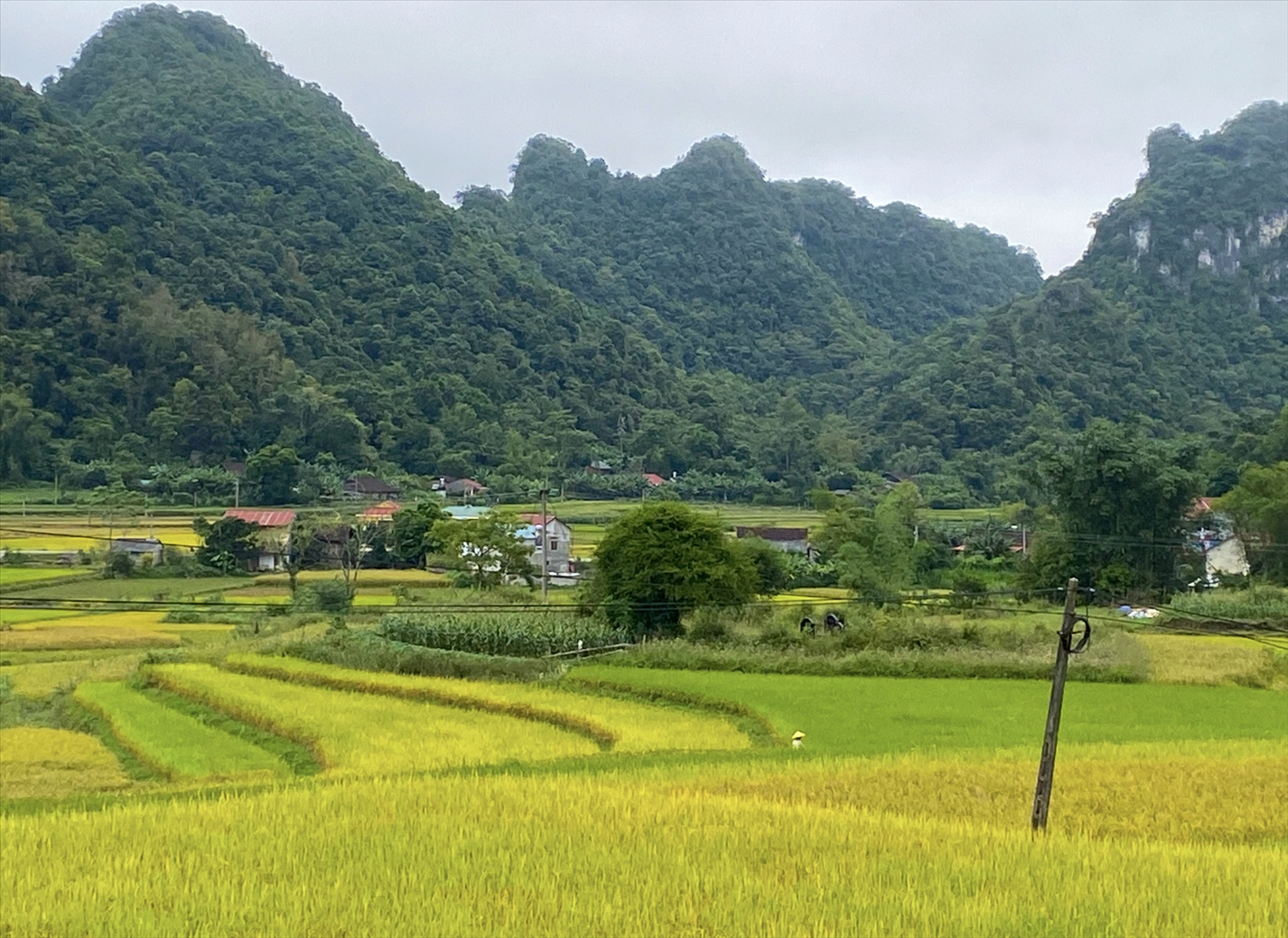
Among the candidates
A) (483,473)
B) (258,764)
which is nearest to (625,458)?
(483,473)

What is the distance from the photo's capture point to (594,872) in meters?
7.19

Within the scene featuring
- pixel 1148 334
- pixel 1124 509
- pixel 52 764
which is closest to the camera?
pixel 52 764

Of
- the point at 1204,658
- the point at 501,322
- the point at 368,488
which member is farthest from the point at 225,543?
the point at 501,322

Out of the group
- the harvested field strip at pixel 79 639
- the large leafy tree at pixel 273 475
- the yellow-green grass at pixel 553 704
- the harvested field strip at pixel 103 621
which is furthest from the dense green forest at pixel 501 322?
the yellow-green grass at pixel 553 704

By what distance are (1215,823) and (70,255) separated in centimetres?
6820

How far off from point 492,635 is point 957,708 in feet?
40.4

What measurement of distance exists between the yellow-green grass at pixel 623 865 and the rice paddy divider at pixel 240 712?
5.30 metres

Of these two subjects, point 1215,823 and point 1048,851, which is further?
point 1215,823

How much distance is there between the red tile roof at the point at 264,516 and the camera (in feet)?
145

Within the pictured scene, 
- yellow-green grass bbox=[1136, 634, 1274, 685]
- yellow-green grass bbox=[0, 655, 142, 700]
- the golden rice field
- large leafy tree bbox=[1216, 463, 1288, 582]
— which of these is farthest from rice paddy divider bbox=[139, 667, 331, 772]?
large leafy tree bbox=[1216, 463, 1288, 582]

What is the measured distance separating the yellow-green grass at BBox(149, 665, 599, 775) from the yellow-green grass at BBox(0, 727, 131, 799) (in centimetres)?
244

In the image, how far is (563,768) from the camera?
1347 centimetres

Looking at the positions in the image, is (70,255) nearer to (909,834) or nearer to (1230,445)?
(1230,445)

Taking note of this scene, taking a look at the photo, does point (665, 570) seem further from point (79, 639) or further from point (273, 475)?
point (273, 475)
